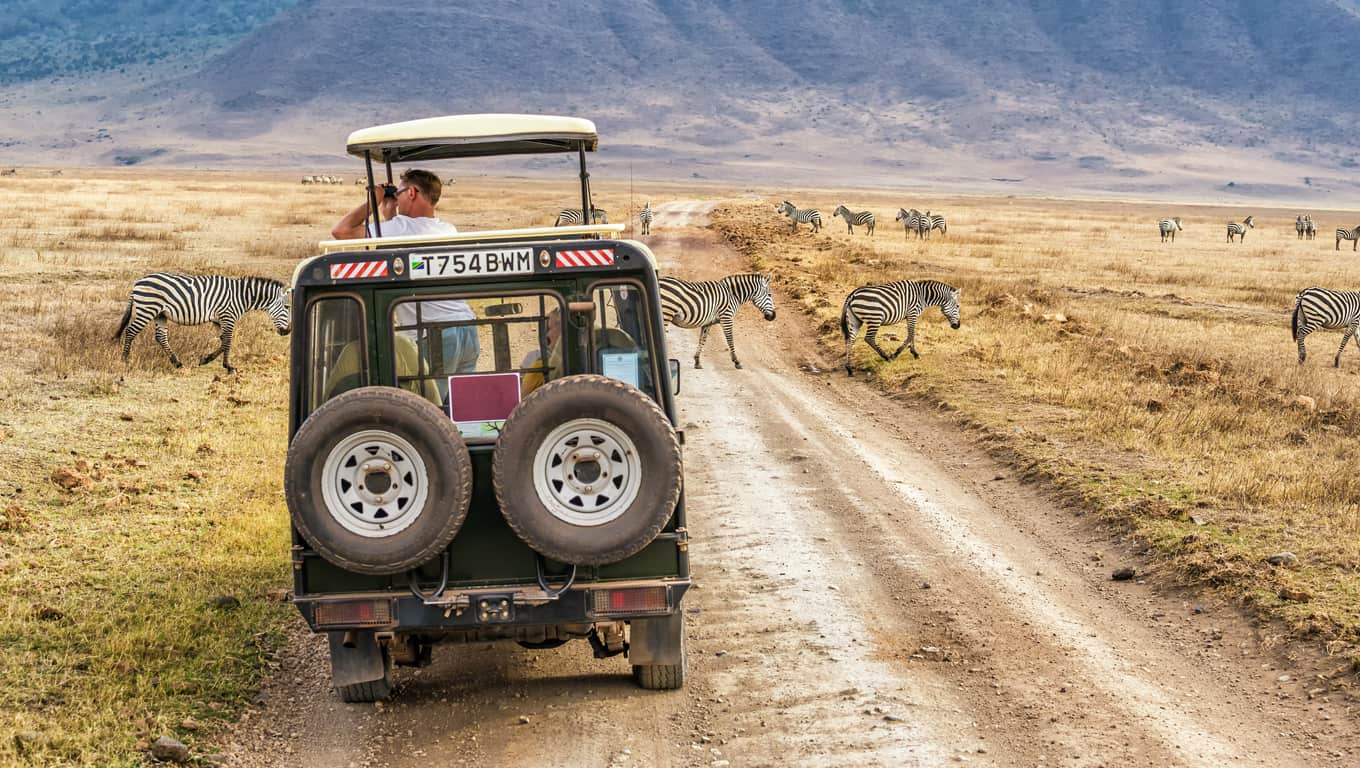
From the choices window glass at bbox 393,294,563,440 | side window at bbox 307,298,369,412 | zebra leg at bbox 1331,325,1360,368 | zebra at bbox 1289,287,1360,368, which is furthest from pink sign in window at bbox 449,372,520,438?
zebra leg at bbox 1331,325,1360,368

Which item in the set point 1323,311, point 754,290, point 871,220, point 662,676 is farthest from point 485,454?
point 871,220

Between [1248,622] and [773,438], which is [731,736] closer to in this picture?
[1248,622]

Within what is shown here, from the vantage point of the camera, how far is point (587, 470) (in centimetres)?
616

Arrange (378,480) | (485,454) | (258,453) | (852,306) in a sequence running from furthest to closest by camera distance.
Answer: (852,306), (258,453), (485,454), (378,480)

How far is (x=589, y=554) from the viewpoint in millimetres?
6137

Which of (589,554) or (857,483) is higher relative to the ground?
(589,554)

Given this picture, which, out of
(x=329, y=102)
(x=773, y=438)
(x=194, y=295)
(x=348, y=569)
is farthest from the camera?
(x=329, y=102)

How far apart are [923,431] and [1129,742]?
808 centimetres

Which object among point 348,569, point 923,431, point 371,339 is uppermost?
point 371,339

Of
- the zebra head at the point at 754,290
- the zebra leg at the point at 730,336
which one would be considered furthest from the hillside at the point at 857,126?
the zebra leg at the point at 730,336

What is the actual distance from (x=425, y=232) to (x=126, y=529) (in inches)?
157

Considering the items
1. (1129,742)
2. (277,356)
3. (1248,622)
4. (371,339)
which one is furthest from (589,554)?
(277,356)

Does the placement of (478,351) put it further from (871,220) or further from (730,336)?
(871,220)

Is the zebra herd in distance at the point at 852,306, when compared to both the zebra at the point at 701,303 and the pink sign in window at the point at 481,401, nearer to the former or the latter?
the zebra at the point at 701,303
